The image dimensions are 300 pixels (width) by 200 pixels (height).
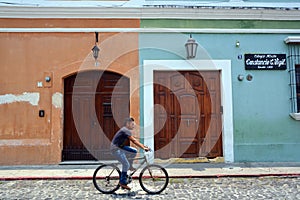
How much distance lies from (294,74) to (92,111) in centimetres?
585

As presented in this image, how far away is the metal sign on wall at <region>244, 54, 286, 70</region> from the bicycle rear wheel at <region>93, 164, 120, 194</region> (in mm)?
4874

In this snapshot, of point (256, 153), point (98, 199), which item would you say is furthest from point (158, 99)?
point (98, 199)

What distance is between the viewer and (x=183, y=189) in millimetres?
5586

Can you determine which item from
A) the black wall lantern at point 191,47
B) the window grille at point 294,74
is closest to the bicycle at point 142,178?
the black wall lantern at point 191,47

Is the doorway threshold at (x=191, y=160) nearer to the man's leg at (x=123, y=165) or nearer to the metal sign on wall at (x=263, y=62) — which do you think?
the man's leg at (x=123, y=165)

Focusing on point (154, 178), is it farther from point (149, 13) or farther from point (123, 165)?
point (149, 13)

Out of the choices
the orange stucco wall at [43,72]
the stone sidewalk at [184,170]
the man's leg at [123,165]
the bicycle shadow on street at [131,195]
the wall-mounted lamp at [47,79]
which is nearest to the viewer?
the bicycle shadow on street at [131,195]

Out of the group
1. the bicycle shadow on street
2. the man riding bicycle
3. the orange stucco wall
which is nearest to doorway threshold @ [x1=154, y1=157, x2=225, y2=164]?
the orange stucco wall

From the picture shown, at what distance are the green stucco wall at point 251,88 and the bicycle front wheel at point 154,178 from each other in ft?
10.6

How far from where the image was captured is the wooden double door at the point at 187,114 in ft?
26.2

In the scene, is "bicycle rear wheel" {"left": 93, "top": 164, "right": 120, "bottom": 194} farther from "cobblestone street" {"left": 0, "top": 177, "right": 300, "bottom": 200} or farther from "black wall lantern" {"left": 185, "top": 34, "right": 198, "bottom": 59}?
"black wall lantern" {"left": 185, "top": 34, "right": 198, "bottom": 59}

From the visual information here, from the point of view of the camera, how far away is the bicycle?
5395 mm

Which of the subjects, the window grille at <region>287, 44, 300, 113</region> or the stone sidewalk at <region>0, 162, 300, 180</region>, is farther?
the window grille at <region>287, 44, 300, 113</region>

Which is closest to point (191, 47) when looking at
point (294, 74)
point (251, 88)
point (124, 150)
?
point (251, 88)
